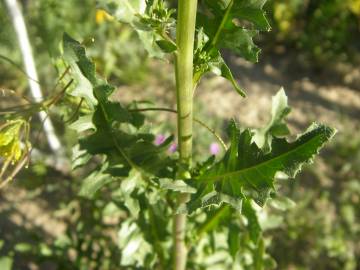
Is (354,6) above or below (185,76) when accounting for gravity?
above

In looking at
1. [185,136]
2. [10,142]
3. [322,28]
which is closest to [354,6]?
[322,28]

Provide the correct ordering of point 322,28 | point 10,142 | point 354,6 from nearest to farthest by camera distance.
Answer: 1. point 10,142
2. point 354,6
3. point 322,28

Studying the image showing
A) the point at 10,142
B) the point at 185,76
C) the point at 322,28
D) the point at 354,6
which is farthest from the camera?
the point at 322,28

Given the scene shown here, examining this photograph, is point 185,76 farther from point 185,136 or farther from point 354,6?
point 354,6

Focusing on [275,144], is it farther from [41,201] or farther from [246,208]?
[41,201]

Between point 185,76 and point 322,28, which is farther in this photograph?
point 322,28

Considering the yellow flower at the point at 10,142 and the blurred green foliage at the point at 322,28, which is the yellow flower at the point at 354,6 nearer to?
the blurred green foliage at the point at 322,28

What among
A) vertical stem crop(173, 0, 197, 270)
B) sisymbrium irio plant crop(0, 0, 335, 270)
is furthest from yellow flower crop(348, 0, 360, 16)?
vertical stem crop(173, 0, 197, 270)

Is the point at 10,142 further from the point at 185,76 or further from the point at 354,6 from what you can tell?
the point at 354,6

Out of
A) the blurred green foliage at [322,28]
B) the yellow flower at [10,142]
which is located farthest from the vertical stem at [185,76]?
the blurred green foliage at [322,28]
